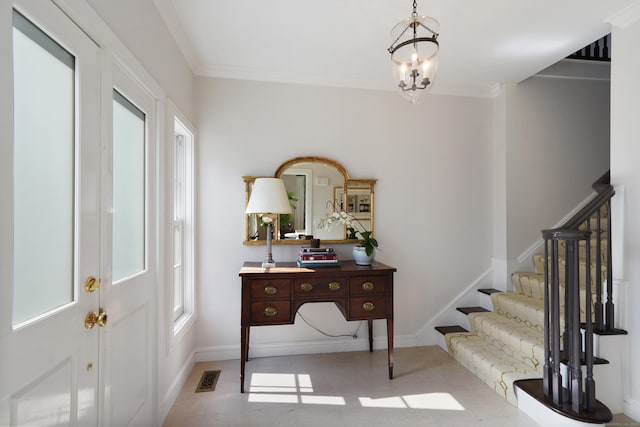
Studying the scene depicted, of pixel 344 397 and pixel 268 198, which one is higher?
pixel 268 198

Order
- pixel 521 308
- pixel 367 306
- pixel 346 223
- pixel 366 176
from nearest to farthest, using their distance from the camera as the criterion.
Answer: pixel 367 306
pixel 521 308
pixel 346 223
pixel 366 176

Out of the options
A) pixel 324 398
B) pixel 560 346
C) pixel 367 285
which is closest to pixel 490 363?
pixel 560 346

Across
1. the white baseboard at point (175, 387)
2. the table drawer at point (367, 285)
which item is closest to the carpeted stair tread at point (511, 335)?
the table drawer at point (367, 285)

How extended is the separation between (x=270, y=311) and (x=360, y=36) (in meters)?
2.05

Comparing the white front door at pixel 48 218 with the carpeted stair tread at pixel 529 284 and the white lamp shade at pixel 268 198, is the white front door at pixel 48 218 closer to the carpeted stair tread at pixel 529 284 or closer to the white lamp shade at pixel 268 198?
the white lamp shade at pixel 268 198

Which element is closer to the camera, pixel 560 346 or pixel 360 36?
pixel 560 346

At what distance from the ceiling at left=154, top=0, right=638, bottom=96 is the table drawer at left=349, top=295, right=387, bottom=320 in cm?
189

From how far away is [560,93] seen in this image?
318 cm

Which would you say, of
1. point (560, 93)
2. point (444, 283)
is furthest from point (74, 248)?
point (560, 93)

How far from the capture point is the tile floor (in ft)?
6.48

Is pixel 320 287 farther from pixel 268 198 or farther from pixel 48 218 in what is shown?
pixel 48 218

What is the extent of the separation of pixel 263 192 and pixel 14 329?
1.71 m

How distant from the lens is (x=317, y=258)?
2.55 m

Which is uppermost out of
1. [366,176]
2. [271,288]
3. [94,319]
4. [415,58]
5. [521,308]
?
[415,58]
